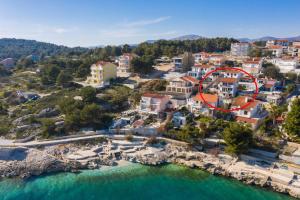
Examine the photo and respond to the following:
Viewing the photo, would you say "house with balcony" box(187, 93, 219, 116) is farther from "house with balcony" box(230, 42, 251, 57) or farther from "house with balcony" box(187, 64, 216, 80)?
"house with balcony" box(230, 42, 251, 57)

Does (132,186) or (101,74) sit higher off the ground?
(101,74)

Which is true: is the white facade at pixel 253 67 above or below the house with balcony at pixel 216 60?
below

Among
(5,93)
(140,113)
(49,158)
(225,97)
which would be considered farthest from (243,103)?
(5,93)

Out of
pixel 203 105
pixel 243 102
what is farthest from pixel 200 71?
pixel 243 102

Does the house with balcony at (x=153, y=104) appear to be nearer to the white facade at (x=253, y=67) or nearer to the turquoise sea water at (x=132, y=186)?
the turquoise sea water at (x=132, y=186)

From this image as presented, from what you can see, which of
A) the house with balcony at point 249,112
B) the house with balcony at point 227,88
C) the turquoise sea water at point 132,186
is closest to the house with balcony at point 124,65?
the house with balcony at point 227,88

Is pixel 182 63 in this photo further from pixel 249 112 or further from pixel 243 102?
pixel 249 112
